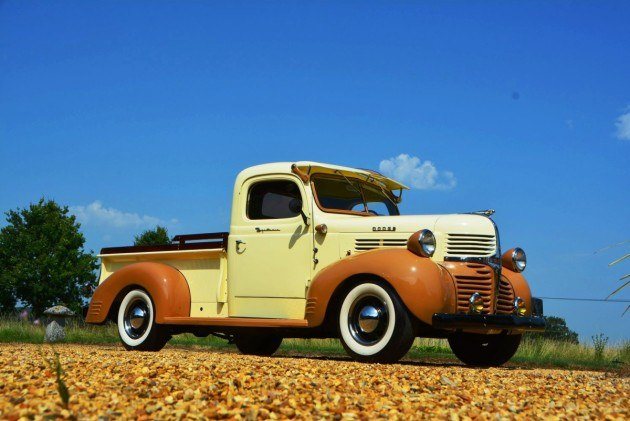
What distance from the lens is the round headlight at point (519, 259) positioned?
941 cm

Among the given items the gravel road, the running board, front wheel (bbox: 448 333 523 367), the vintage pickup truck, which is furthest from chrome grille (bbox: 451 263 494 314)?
the running board

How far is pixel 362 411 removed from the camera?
179 inches

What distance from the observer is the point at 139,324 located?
1048 cm

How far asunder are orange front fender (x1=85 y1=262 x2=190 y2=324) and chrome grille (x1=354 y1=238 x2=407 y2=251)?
2.71 m

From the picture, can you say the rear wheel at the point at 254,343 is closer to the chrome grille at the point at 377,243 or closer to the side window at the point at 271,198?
the side window at the point at 271,198

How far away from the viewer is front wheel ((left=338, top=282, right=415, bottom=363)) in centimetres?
783

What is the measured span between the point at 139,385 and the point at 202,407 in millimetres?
771

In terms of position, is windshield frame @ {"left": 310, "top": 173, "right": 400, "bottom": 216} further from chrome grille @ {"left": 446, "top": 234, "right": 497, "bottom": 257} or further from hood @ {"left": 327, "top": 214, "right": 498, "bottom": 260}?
chrome grille @ {"left": 446, "top": 234, "right": 497, "bottom": 257}

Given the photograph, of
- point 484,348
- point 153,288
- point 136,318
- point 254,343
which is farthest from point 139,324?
point 484,348

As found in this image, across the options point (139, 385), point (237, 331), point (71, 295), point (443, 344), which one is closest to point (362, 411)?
point (139, 385)

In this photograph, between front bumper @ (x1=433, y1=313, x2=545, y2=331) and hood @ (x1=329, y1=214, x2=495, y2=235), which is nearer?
front bumper @ (x1=433, y1=313, x2=545, y2=331)

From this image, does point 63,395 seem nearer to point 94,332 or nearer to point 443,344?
point 443,344

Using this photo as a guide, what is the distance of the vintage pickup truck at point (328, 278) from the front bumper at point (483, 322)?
12 millimetres

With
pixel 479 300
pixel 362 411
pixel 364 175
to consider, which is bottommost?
pixel 362 411
